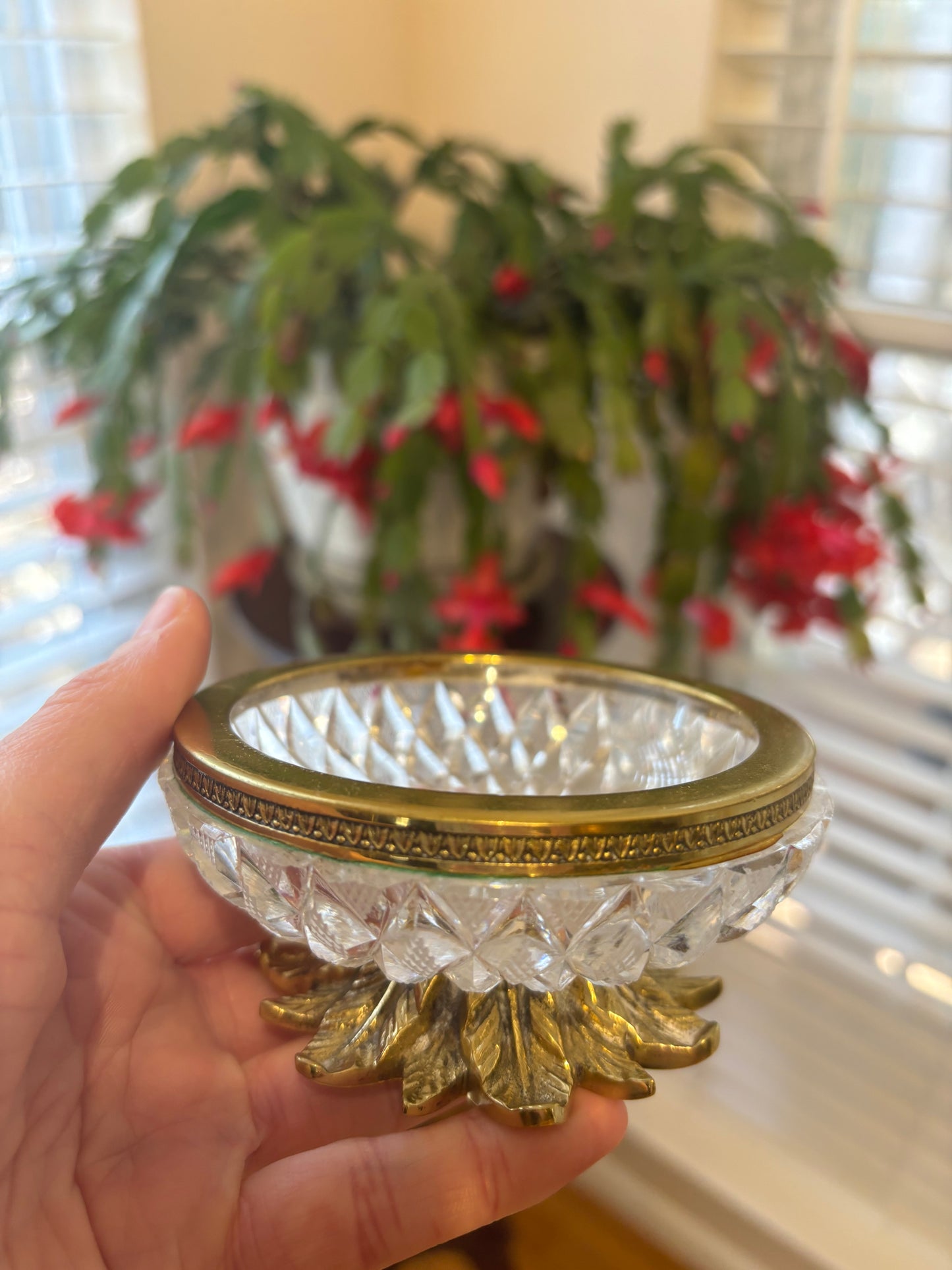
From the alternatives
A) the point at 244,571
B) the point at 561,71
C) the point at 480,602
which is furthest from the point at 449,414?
the point at 561,71

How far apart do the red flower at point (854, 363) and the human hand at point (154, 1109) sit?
0.70m

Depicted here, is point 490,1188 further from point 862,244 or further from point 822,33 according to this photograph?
point 822,33

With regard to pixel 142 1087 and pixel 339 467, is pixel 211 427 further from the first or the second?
pixel 142 1087

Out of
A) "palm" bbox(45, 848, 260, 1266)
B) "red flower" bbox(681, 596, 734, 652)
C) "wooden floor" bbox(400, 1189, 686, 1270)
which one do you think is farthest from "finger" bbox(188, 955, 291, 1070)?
"red flower" bbox(681, 596, 734, 652)

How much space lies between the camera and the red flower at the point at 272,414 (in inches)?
34.8

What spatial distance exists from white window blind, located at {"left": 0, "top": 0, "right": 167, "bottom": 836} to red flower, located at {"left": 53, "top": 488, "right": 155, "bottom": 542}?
7 cm

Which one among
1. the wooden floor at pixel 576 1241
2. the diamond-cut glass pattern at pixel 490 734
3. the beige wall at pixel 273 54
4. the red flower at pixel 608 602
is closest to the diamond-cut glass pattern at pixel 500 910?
the diamond-cut glass pattern at pixel 490 734

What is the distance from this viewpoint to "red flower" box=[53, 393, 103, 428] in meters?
0.98

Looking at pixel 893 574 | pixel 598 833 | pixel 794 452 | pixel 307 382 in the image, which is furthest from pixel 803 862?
pixel 893 574

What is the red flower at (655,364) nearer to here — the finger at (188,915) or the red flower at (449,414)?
the red flower at (449,414)

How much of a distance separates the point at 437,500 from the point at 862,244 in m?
0.54

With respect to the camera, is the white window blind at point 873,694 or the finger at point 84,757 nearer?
the finger at point 84,757

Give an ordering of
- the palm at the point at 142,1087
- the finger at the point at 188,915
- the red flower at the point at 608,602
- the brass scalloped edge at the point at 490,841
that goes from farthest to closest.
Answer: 1. the red flower at the point at 608,602
2. the finger at the point at 188,915
3. the palm at the point at 142,1087
4. the brass scalloped edge at the point at 490,841

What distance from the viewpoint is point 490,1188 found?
1.57 feet
